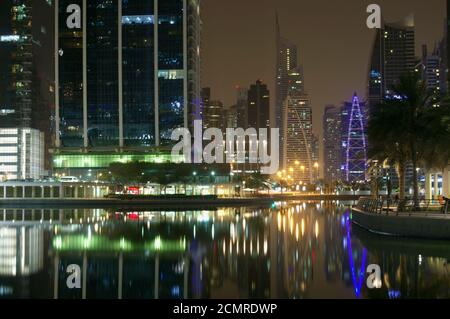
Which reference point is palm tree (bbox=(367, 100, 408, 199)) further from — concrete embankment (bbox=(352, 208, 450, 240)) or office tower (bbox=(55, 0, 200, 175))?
office tower (bbox=(55, 0, 200, 175))

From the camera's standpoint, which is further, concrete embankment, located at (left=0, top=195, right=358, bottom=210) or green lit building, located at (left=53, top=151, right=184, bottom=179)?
green lit building, located at (left=53, top=151, right=184, bottom=179)

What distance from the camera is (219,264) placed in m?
25.2

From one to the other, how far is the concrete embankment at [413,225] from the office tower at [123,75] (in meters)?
114

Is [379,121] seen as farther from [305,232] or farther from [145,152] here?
[145,152]

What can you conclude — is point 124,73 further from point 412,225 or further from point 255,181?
point 412,225

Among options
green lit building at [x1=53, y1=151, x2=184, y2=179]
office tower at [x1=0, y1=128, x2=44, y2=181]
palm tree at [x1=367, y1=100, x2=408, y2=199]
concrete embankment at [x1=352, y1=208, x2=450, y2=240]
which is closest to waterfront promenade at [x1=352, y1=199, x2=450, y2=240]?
concrete embankment at [x1=352, y1=208, x2=450, y2=240]

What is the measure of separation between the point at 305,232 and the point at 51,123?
546 feet

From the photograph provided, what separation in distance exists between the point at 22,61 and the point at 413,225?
6420 inches

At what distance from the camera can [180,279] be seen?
21062 mm

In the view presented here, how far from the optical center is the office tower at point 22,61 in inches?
6905

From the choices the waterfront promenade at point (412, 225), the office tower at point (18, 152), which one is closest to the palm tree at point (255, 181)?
the office tower at point (18, 152)

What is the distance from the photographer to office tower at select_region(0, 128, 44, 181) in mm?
174488

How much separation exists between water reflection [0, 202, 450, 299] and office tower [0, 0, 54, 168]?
485 feet
